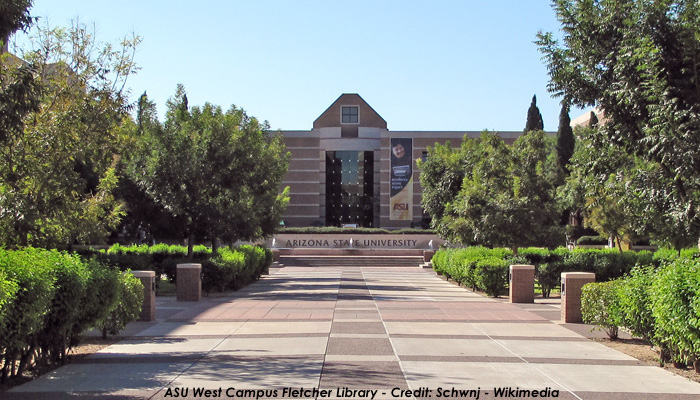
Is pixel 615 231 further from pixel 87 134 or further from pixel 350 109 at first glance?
pixel 350 109

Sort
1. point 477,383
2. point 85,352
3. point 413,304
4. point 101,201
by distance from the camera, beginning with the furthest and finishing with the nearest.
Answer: point 413,304
point 101,201
point 85,352
point 477,383

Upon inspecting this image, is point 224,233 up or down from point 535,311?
up

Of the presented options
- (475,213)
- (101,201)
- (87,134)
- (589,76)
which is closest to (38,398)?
(87,134)

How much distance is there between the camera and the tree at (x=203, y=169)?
23672 millimetres

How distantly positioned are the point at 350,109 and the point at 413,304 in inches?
2230

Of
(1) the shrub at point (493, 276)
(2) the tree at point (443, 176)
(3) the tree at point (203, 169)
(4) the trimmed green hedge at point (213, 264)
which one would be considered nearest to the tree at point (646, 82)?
(1) the shrub at point (493, 276)

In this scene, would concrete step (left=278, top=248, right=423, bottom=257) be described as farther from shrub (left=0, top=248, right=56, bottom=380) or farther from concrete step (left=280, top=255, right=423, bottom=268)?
shrub (left=0, top=248, right=56, bottom=380)

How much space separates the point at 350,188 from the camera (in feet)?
243

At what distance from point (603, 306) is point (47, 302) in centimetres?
853

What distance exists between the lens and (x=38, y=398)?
24.2 feet

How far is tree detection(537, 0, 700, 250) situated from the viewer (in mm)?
11023

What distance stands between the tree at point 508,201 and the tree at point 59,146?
13892 mm

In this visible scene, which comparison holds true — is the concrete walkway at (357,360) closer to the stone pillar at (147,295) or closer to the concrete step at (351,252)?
the stone pillar at (147,295)

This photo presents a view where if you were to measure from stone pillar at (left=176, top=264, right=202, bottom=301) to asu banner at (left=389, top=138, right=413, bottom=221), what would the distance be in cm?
4628
